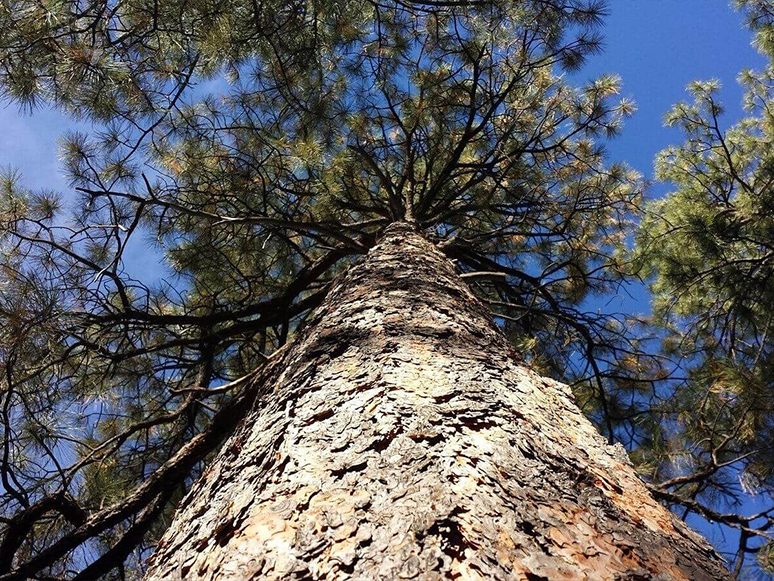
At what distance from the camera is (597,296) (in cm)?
469

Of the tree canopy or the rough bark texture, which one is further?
the tree canopy

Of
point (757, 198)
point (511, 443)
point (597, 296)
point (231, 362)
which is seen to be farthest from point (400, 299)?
point (757, 198)

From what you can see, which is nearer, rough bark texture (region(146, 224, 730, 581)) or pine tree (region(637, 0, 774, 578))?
rough bark texture (region(146, 224, 730, 581))

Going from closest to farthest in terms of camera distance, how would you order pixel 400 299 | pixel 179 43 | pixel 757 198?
pixel 400 299 < pixel 179 43 < pixel 757 198

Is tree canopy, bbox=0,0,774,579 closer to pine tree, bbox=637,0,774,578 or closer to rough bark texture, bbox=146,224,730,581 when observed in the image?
pine tree, bbox=637,0,774,578

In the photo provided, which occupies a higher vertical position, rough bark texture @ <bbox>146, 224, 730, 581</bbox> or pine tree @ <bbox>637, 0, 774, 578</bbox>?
pine tree @ <bbox>637, 0, 774, 578</bbox>

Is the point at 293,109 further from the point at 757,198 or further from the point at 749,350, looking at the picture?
the point at 749,350

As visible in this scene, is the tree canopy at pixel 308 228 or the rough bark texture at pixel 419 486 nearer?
the rough bark texture at pixel 419 486

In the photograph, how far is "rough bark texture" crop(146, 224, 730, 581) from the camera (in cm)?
66

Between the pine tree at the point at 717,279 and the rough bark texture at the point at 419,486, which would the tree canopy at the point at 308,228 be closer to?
the pine tree at the point at 717,279

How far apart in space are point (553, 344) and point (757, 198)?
2.05 meters

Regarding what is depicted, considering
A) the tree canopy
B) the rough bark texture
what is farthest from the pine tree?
the rough bark texture

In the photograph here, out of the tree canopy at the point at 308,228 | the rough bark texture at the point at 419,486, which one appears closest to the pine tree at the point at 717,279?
the tree canopy at the point at 308,228

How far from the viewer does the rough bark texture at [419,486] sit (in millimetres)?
661
